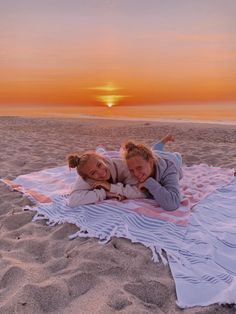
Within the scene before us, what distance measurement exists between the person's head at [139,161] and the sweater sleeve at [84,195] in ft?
1.50

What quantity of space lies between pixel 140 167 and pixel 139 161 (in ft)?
0.21

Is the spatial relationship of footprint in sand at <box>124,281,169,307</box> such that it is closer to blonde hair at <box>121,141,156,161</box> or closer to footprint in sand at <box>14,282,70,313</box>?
footprint in sand at <box>14,282,70,313</box>

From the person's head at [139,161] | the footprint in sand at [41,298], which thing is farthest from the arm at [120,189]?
the footprint in sand at [41,298]

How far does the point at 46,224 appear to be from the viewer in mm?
3811

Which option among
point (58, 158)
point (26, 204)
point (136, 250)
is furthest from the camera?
point (58, 158)

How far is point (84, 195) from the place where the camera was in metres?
4.00

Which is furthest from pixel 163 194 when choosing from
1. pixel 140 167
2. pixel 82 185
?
pixel 82 185

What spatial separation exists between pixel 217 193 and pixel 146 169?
1.34 m

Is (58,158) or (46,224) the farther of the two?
(58,158)

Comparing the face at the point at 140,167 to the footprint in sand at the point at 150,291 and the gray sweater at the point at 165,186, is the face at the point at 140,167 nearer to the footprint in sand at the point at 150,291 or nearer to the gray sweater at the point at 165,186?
the gray sweater at the point at 165,186

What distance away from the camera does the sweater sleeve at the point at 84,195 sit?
399 centimetres

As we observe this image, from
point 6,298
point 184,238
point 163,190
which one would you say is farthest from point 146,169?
point 6,298

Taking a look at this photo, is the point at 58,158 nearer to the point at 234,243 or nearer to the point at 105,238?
the point at 105,238

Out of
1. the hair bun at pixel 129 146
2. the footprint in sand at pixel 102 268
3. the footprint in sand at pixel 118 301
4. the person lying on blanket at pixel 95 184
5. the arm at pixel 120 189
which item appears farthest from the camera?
the arm at pixel 120 189
